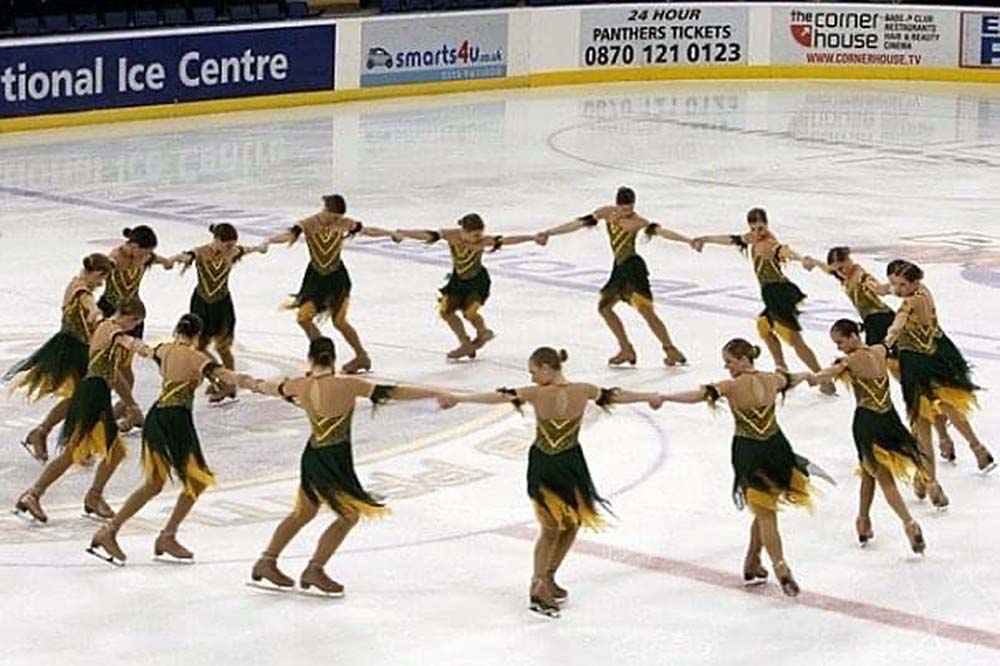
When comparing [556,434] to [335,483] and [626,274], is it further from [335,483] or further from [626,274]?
[626,274]

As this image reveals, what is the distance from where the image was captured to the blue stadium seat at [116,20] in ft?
103

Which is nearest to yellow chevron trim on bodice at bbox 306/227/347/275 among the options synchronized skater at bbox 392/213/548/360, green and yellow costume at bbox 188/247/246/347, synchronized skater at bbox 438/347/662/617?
synchronized skater at bbox 392/213/548/360

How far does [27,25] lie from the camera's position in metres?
30.2

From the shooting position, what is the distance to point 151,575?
1134cm

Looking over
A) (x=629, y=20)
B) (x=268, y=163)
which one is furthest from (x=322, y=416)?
(x=629, y=20)

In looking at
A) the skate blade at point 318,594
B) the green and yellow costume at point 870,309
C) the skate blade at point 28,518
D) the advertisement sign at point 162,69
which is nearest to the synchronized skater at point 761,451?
the skate blade at point 318,594

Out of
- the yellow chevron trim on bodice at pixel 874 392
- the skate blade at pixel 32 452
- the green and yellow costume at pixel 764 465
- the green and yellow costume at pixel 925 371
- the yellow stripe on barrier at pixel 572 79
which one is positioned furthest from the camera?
the yellow stripe on barrier at pixel 572 79

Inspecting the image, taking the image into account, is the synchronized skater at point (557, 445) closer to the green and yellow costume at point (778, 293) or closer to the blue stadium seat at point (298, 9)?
the green and yellow costume at point (778, 293)

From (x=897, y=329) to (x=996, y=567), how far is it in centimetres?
156

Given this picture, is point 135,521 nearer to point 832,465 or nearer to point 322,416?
point 322,416

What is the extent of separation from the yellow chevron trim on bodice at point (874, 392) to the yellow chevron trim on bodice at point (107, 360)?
3726 millimetres

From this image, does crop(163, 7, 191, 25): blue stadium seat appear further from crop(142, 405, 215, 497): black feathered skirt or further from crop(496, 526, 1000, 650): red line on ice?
crop(142, 405, 215, 497): black feathered skirt

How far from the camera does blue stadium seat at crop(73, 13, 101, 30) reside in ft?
101

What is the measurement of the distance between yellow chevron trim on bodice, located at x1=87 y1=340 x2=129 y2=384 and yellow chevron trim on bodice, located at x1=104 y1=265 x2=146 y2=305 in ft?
6.73
